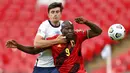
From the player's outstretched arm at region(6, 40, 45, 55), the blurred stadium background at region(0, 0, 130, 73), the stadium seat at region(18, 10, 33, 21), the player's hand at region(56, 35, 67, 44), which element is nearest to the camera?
the player's hand at region(56, 35, 67, 44)

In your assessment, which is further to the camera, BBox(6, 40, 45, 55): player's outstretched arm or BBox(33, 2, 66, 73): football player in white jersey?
BBox(6, 40, 45, 55): player's outstretched arm

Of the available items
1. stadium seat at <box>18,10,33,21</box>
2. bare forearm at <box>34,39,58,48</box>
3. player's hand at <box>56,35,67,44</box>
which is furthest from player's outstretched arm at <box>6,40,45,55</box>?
stadium seat at <box>18,10,33,21</box>

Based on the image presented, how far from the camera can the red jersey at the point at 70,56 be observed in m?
6.03

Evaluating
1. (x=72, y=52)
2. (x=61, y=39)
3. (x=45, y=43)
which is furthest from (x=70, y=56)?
(x=45, y=43)

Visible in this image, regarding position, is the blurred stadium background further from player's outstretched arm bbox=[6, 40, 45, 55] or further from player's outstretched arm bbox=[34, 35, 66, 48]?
player's outstretched arm bbox=[34, 35, 66, 48]

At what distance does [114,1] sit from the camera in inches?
487

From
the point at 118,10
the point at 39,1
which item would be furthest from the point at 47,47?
the point at 39,1

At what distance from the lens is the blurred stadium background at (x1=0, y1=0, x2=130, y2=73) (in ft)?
35.0

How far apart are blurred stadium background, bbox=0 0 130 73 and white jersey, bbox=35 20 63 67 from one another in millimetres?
3793

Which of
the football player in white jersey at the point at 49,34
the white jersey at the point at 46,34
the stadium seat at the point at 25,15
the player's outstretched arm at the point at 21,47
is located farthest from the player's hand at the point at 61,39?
the stadium seat at the point at 25,15

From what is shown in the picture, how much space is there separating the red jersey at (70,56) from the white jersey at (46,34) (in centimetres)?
12

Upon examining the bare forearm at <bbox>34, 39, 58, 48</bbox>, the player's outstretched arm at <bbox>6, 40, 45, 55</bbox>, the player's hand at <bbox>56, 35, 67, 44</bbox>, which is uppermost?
the player's hand at <bbox>56, 35, 67, 44</bbox>

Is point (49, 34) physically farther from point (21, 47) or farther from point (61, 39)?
point (21, 47)

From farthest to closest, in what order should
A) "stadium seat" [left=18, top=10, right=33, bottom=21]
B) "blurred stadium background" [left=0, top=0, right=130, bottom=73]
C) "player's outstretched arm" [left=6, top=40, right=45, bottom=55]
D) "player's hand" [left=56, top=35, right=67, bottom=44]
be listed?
"stadium seat" [left=18, top=10, right=33, bottom=21] < "blurred stadium background" [left=0, top=0, right=130, bottom=73] < "player's outstretched arm" [left=6, top=40, right=45, bottom=55] < "player's hand" [left=56, top=35, right=67, bottom=44]
